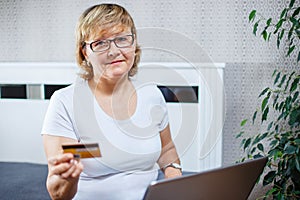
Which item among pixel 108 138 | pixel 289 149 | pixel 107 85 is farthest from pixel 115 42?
pixel 289 149

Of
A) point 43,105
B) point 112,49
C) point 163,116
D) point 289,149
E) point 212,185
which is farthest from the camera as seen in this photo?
point 43,105

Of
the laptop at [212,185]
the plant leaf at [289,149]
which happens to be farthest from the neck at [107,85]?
the plant leaf at [289,149]

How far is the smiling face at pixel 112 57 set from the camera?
1.18 meters

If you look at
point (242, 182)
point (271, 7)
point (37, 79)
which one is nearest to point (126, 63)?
point (242, 182)

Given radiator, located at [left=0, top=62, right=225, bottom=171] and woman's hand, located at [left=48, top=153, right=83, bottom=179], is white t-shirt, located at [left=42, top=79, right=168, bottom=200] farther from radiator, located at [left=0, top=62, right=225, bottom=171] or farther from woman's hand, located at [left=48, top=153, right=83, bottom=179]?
radiator, located at [left=0, top=62, right=225, bottom=171]

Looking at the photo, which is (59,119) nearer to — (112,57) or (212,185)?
(112,57)

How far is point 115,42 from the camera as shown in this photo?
1.18m

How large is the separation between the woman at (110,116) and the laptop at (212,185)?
0.43 metres

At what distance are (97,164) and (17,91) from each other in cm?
149

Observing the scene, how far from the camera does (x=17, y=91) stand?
2551 mm

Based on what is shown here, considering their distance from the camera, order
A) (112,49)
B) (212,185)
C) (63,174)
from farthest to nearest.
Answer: (112,49) < (63,174) < (212,185)

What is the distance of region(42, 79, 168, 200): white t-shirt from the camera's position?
4.09ft

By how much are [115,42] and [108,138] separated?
0.29 metres

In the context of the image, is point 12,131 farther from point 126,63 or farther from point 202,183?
point 202,183
